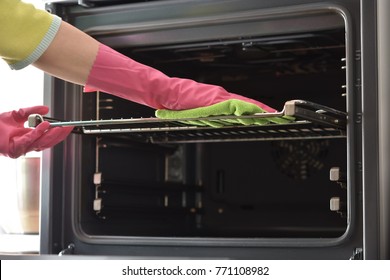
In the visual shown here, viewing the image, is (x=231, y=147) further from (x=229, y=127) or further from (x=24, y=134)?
(x=24, y=134)

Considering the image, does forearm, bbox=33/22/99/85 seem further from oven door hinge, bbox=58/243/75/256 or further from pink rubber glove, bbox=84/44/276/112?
oven door hinge, bbox=58/243/75/256

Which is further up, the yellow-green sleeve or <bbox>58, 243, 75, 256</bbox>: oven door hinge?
the yellow-green sleeve

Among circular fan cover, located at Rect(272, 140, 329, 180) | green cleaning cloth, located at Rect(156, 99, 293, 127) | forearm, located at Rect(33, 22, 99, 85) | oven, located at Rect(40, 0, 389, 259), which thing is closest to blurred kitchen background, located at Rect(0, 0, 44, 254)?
oven, located at Rect(40, 0, 389, 259)

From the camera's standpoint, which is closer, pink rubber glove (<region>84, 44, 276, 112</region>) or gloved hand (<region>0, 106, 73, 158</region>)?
pink rubber glove (<region>84, 44, 276, 112</region>)

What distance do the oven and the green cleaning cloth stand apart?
0.06 ft

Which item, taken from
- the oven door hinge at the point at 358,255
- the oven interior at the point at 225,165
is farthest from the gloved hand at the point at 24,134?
the oven door hinge at the point at 358,255

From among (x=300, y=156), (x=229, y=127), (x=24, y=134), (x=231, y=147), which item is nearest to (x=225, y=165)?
(x=231, y=147)

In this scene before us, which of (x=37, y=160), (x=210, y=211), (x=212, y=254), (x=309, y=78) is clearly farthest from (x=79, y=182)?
(x=309, y=78)

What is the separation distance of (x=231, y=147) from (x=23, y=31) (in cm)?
86

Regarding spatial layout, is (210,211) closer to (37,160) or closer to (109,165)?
(109,165)

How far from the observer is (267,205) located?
2.03 metres

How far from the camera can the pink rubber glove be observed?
1.39 m
